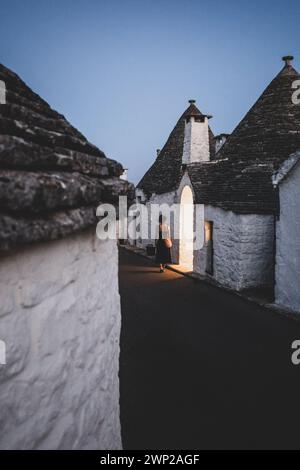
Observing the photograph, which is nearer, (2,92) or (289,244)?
(2,92)

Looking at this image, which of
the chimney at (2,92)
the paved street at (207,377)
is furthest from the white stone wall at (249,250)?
the chimney at (2,92)

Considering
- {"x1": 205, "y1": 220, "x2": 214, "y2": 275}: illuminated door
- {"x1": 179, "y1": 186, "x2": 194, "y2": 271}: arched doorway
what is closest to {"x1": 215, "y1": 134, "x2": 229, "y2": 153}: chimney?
{"x1": 179, "y1": 186, "x2": 194, "y2": 271}: arched doorway

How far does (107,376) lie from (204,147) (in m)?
15.2

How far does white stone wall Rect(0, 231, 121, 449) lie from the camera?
1.77m

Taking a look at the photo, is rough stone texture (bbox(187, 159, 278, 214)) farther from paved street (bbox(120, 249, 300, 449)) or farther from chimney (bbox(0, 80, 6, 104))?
chimney (bbox(0, 80, 6, 104))

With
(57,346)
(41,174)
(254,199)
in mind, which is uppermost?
(254,199)

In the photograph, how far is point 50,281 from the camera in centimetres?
201

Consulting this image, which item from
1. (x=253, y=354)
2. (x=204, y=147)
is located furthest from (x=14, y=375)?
(x=204, y=147)

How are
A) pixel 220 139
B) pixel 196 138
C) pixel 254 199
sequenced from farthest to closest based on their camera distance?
pixel 220 139 → pixel 196 138 → pixel 254 199

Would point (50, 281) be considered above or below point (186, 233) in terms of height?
above

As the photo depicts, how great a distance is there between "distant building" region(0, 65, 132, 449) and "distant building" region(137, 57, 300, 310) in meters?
7.41

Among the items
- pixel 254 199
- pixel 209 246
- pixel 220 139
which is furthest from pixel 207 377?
pixel 220 139

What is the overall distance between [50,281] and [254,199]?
33.6ft

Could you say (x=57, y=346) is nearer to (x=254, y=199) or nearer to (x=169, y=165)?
(x=254, y=199)
